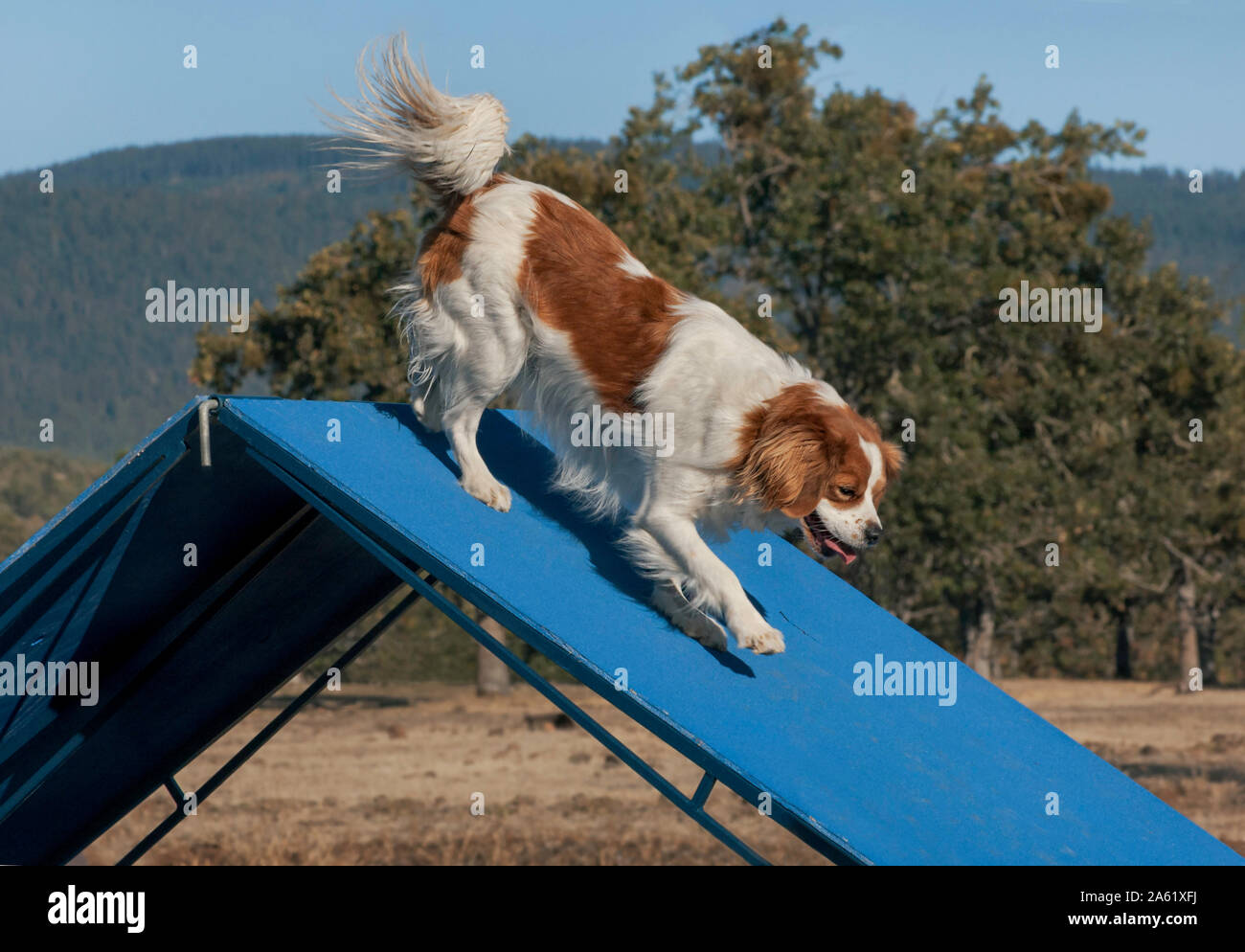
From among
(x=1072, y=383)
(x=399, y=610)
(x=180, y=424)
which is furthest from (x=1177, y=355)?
(x=180, y=424)

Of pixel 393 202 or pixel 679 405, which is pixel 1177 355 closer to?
pixel 393 202

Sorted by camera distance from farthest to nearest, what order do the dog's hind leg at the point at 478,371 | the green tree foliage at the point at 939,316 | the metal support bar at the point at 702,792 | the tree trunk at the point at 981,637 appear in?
1. the tree trunk at the point at 981,637
2. the green tree foliage at the point at 939,316
3. the dog's hind leg at the point at 478,371
4. the metal support bar at the point at 702,792

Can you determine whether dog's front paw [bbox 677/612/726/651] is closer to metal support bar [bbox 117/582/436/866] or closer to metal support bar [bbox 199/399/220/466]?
metal support bar [bbox 117/582/436/866]

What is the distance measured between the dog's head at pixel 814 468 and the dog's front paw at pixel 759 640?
0.39 metres

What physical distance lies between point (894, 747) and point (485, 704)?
776 inches

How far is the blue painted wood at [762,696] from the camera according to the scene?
4.09 m

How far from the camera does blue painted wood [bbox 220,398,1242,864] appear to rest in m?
4.09

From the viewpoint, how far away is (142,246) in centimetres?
11744

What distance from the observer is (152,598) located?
5031mm

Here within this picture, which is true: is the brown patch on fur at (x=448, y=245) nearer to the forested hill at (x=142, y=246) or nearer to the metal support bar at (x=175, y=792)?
the metal support bar at (x=175, y=792)

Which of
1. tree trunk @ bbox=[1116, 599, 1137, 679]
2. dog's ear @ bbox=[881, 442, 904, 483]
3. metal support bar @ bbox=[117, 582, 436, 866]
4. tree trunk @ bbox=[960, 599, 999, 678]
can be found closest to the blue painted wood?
dog's ear @ bbox=[881, 442, 904, 483]

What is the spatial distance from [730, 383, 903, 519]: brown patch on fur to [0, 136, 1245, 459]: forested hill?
89997 millimetres

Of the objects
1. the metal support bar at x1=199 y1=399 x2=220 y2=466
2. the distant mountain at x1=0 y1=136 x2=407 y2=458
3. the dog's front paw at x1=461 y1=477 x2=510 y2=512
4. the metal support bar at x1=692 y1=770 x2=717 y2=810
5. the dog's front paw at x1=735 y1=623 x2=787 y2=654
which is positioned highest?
the distant mountain at x1=0 y1=136 x2=407 y2=458

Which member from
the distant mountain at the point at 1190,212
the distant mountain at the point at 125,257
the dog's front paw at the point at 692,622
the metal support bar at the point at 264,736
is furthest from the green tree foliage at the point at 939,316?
the distant mountain at the point at 1190,212
